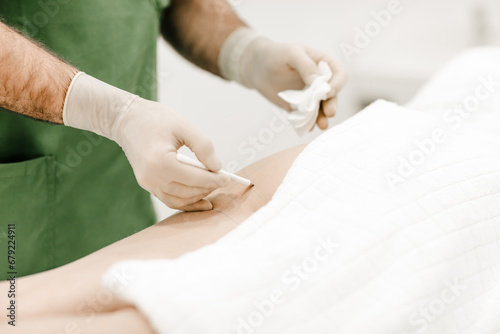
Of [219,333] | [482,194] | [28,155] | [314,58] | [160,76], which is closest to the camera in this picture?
[219,333]

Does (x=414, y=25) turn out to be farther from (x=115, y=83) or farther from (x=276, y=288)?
(x=276, y=288)

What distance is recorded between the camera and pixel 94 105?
843 mm

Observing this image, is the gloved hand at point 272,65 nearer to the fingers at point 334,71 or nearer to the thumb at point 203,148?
the fingers at point 334,71

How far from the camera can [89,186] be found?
3.61 feet

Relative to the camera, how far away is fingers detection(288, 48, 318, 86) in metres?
1.15

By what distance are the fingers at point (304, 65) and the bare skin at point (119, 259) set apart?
0.97 ft

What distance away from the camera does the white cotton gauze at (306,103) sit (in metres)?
1.06

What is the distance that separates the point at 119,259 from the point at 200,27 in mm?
736

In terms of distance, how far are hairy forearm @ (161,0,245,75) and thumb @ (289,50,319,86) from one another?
203 mm

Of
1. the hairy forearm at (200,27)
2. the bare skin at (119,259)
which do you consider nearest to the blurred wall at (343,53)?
the hairy forearm at (200,27)

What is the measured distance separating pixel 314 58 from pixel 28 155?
67cm

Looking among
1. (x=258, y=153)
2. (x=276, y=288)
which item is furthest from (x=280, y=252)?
(x=258, y=153)

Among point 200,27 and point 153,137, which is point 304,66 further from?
point 153,137

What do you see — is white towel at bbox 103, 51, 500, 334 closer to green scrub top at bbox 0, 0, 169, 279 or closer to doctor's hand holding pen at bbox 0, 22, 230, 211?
doctor's hand holding pen at bbox 0, 22, 230, 211
